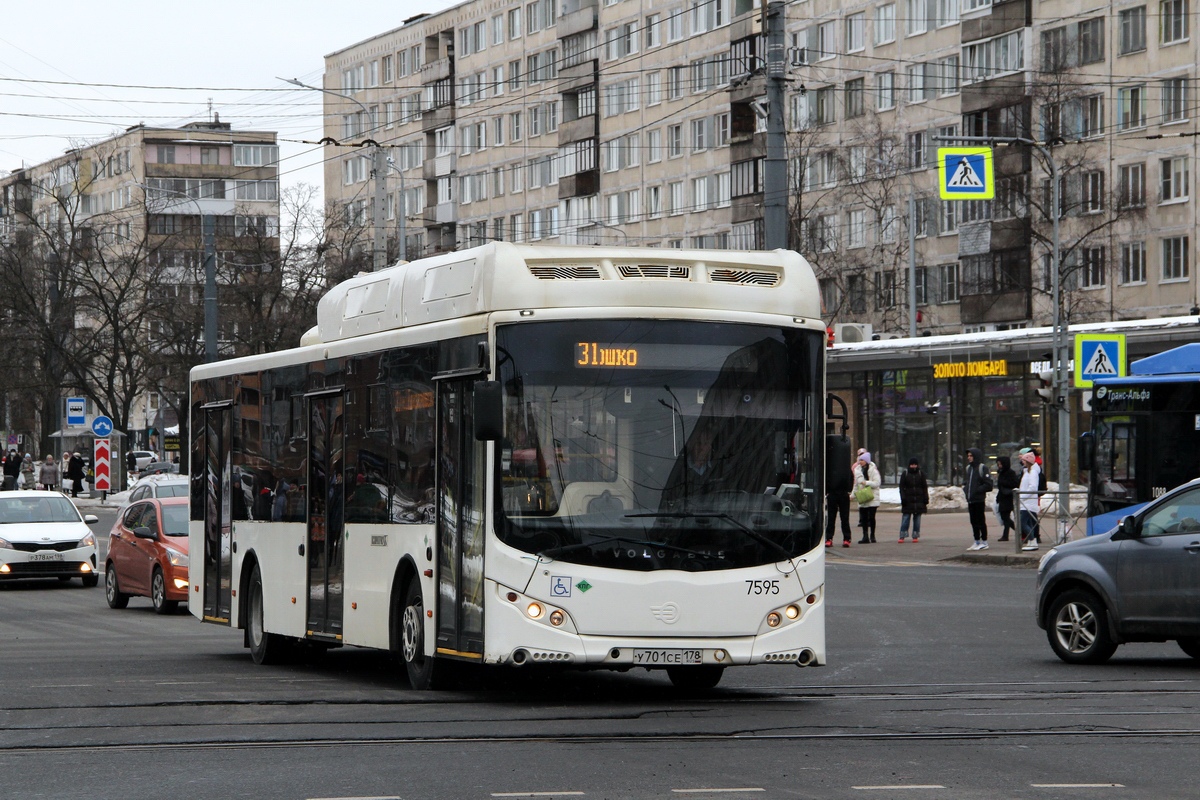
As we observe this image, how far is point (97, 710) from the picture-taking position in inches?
515

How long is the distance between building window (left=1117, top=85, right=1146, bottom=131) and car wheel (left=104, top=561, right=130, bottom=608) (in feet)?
144

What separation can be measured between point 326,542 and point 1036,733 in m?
6.21

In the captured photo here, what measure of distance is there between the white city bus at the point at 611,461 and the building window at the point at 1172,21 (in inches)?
2045

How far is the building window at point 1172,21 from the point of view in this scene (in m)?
62.1

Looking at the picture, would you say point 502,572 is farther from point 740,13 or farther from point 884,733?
point 740,13

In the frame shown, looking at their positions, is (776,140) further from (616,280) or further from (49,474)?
(49,474)

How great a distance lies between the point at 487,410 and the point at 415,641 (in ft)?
7.48

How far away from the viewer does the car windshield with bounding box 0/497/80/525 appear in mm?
31744

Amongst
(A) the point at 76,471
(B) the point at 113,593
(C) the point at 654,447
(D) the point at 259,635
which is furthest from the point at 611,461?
(A) the point at 76,471

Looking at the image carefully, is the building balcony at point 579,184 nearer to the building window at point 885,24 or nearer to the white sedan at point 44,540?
the building window at point 885,24

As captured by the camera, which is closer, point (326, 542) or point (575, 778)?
point (575, 778)

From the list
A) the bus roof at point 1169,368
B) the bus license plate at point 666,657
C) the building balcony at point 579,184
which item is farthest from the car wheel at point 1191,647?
the building balcony at point 579,184

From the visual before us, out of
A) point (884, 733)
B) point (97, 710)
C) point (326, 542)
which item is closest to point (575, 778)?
point (884, 733)

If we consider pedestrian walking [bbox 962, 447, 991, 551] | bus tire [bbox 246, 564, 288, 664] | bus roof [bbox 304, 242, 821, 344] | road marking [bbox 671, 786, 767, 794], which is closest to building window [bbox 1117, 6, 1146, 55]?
pedestrian walking [bbox 962, 447, 991, 551]
